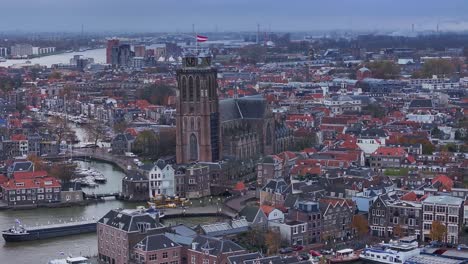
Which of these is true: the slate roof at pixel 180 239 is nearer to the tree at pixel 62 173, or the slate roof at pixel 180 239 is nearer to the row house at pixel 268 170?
the row house at pixel 268 170

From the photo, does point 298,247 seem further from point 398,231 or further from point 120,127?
point 120,127

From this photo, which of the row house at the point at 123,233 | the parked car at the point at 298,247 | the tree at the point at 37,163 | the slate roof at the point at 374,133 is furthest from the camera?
the slate roof at the point at 374,133

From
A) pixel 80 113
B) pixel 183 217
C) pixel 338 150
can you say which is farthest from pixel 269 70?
pixel 183 217

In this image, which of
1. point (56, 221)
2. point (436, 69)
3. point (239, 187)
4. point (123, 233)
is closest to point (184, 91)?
point (239, 187)

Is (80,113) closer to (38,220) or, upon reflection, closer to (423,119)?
(423,119)

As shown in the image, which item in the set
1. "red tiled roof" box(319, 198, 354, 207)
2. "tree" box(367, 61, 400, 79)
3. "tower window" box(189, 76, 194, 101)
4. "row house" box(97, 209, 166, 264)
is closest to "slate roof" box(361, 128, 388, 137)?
"tower window" box(189, 76, 194, 101)

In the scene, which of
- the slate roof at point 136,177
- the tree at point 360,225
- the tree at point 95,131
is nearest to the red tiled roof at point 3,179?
the slate roof at point 136,177

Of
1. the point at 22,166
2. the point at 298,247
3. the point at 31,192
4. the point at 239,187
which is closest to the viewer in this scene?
the point at 298,247
